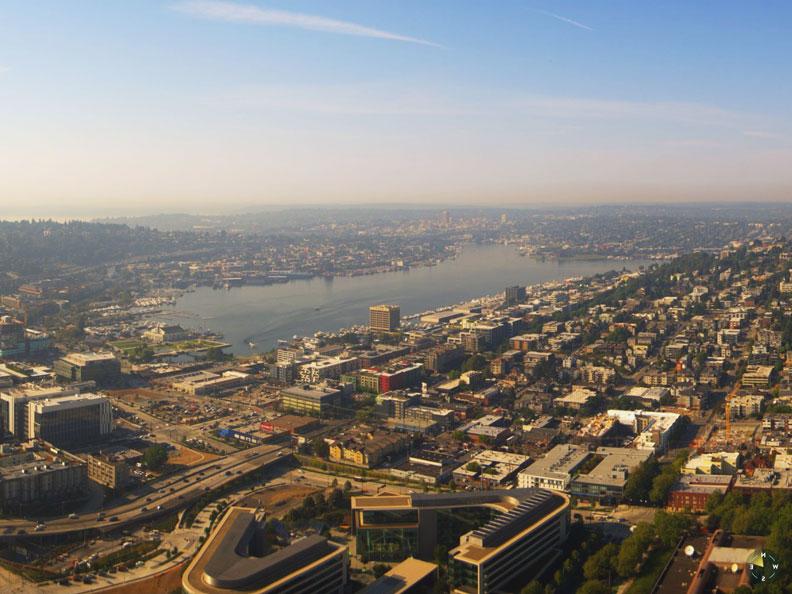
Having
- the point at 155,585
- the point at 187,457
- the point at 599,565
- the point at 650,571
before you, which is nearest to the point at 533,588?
the point at 599,565

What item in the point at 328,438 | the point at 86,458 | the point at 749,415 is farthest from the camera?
the point at 749,415

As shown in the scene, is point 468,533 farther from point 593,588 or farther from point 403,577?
point 593,588

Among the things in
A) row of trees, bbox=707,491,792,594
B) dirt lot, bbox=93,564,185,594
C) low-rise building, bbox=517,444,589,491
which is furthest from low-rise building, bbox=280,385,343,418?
row of trees, bbox=707,491,792,594

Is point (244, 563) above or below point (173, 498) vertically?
above

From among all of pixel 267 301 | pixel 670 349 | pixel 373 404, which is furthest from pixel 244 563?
pixel 267 301

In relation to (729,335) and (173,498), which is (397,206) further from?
(173,498)

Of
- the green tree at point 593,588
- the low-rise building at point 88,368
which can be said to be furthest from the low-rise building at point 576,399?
the low-rise building at point 88,368

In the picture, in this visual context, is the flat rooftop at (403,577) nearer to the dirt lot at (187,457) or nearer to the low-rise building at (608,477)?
the low-rise building at (608,477)

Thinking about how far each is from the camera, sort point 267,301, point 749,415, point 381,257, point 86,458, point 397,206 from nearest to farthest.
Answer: point 86,458 < point 749,415 < point 267,301 < point 381,257 < point 397,206
